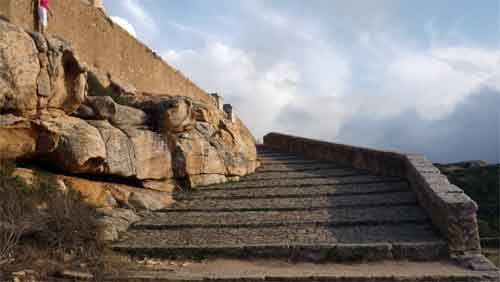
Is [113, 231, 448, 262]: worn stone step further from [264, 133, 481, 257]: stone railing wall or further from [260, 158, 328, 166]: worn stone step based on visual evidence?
[260, 158, 328, 166]: worn stone step

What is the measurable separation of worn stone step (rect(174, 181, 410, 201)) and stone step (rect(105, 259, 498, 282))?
2708 mm

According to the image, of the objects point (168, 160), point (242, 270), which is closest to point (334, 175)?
point (168, 160)

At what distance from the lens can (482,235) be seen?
38.0 feet

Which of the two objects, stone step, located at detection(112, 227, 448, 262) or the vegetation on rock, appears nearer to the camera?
the vegetation on rock

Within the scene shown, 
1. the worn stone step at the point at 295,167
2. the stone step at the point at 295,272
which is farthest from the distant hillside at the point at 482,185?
the stone step at the point at 295,272

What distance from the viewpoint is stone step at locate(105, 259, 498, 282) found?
4.20 metres

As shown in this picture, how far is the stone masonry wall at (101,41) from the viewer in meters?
7.94

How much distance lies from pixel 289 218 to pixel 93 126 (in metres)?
3.39

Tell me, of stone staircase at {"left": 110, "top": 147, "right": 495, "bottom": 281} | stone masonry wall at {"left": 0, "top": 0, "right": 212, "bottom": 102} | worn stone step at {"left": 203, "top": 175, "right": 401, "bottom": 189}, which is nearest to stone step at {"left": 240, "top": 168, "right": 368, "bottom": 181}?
worn stone step at {"left": 203, "top": 175, "right": 401, "bottom": 189}

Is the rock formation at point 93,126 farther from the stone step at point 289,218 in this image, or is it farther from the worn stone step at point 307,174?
the stone step at point 289,218

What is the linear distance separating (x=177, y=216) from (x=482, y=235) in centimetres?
932

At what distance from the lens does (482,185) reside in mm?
14984

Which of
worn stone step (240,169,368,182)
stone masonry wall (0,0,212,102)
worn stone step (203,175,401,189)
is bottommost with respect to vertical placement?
worn stone step (203,175,401,189)

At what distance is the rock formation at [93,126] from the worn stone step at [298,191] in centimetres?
46
